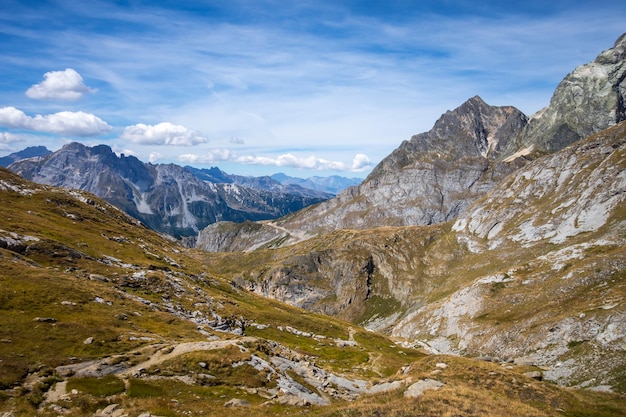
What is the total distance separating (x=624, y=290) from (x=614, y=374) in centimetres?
3560

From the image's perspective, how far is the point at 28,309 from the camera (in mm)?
57156

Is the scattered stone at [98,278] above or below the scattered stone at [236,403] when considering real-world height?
above

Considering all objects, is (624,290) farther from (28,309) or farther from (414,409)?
(28,309)

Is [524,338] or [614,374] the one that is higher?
[614,374]

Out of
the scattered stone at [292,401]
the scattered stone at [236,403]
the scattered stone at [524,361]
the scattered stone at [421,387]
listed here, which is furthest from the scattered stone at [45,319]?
the scattered stone at [524,361]

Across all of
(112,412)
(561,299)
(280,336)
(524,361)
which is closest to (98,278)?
(280,336)

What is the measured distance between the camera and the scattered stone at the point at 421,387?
37.1m

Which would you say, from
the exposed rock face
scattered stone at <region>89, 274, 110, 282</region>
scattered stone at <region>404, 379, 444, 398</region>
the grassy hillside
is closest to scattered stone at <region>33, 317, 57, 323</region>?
the grassy hillside

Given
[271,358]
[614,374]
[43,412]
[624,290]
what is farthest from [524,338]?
[43,412]

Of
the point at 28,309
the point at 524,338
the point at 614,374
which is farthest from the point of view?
the point at 524,338

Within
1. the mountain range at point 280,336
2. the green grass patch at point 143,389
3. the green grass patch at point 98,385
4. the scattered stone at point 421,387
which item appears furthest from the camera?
the mountain range at point 280,336

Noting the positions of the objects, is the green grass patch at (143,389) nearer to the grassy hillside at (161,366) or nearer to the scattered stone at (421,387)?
the grassy hillside at (161,366)

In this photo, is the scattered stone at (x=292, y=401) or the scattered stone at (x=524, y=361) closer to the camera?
the scattered stone at (x=292, y=401)

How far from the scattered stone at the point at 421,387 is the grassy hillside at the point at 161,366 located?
1.00 metres
